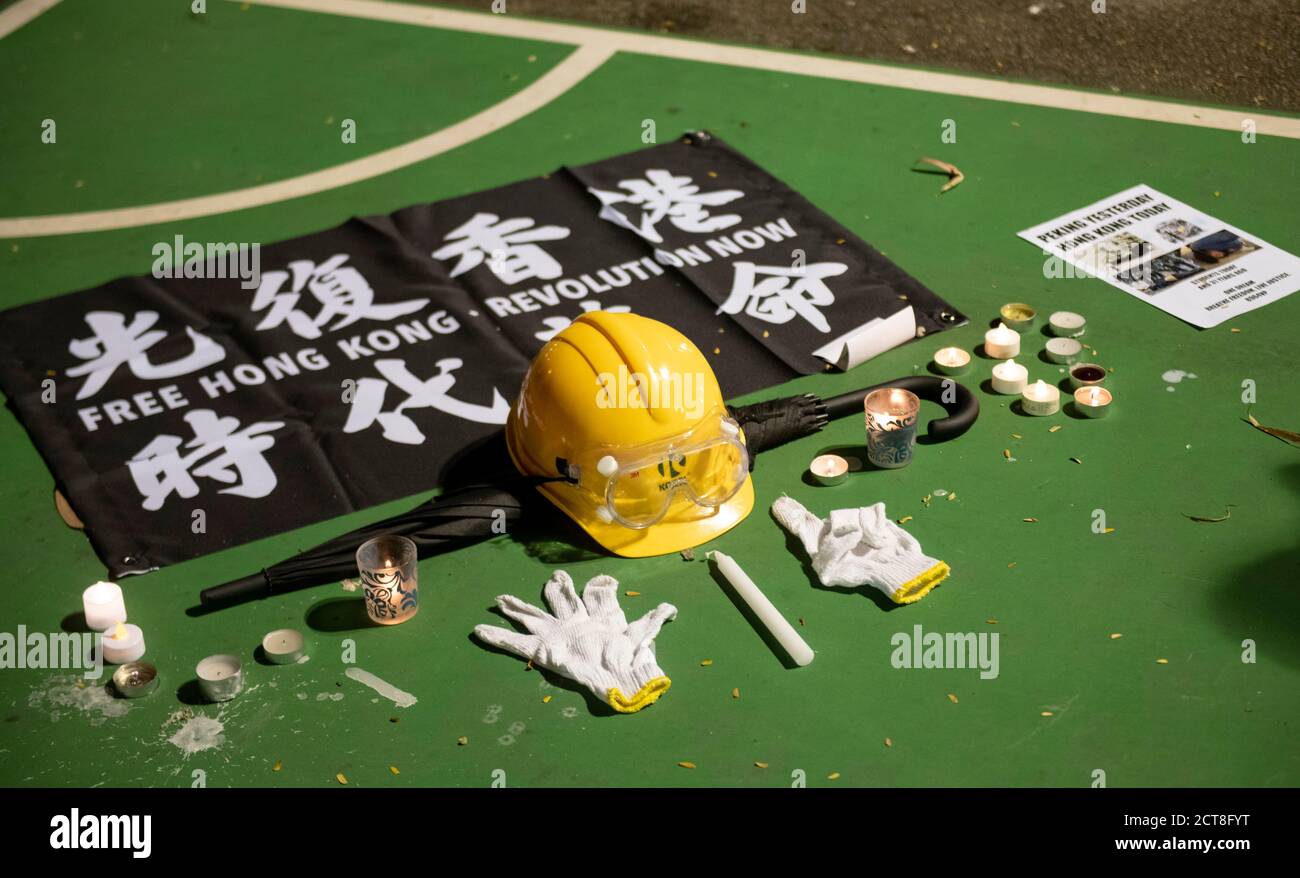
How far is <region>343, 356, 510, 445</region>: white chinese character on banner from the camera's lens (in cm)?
566

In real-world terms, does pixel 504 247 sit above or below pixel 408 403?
above

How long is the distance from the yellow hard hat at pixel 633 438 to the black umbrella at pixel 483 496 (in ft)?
0.66

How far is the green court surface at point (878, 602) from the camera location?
170 inches

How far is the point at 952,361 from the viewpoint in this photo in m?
5.81

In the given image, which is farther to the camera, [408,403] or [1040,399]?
[408,403]

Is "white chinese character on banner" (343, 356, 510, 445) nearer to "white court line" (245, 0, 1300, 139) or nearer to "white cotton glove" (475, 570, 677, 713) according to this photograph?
"white cotton glove" (475, 570, 677, 713)

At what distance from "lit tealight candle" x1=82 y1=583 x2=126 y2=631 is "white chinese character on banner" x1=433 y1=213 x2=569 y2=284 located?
2293 millimetres

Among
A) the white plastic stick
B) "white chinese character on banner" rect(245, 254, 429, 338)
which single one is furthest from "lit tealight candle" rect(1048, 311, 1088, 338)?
"white chinese character on banner" rect(245, 254, 429, 338)

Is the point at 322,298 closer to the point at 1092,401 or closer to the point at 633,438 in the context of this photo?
the point at 633,438

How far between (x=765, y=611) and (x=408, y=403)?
1.83 metres

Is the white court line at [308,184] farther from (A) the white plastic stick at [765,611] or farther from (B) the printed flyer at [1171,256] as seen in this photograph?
(A) the white plastic stick at [765,611]

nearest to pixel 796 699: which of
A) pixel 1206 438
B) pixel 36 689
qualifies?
pixel 1206 438
